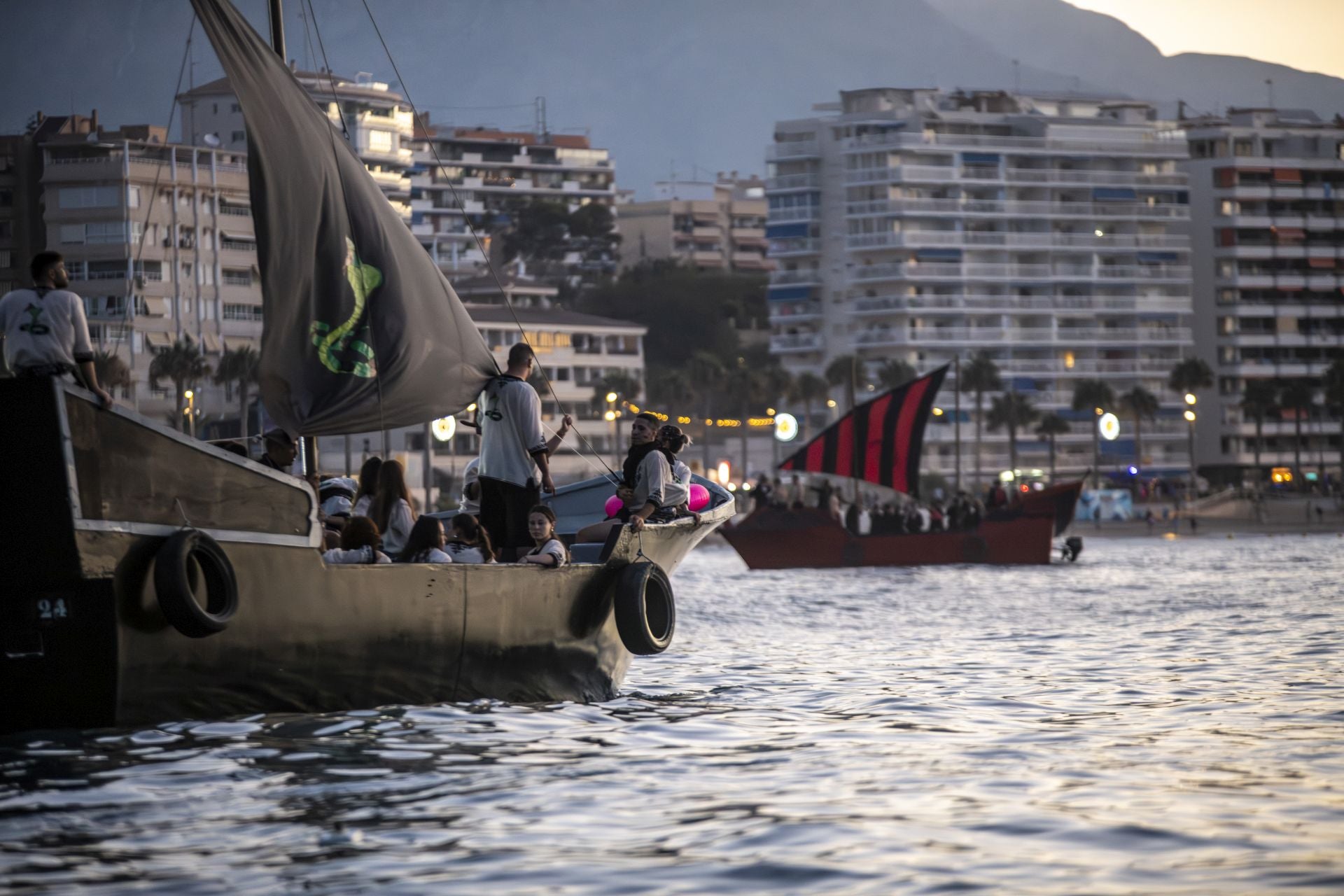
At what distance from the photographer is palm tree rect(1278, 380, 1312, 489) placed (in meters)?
124

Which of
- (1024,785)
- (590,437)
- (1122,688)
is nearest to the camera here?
(1024,785)

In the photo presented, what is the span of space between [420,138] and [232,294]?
5892cm

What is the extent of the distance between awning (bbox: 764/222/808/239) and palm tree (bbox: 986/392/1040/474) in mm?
21006

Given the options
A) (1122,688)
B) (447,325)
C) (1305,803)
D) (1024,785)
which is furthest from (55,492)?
(1122,688)

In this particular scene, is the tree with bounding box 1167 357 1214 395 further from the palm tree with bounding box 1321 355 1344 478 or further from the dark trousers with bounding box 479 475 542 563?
the dark trousers with bounding box 479 475 542 563

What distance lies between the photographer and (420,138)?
160875mm

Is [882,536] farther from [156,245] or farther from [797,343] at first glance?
[797,343]

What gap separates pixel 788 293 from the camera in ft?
457

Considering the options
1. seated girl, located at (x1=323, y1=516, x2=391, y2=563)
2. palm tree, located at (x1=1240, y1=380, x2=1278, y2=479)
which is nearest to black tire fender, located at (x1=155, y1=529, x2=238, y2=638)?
seated girl, located at (x1=323, y1=516, x2=391, y2=563)

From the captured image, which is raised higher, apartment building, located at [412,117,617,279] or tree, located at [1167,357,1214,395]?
apartment building, located at [412,117,617,279]

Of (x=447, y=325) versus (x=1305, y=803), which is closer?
(x=1305, y=803)

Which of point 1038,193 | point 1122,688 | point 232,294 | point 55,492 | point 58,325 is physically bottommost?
point 1122,688

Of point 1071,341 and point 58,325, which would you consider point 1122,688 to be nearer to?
point 58,325

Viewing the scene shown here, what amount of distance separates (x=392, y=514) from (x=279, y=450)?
50.5 inches
